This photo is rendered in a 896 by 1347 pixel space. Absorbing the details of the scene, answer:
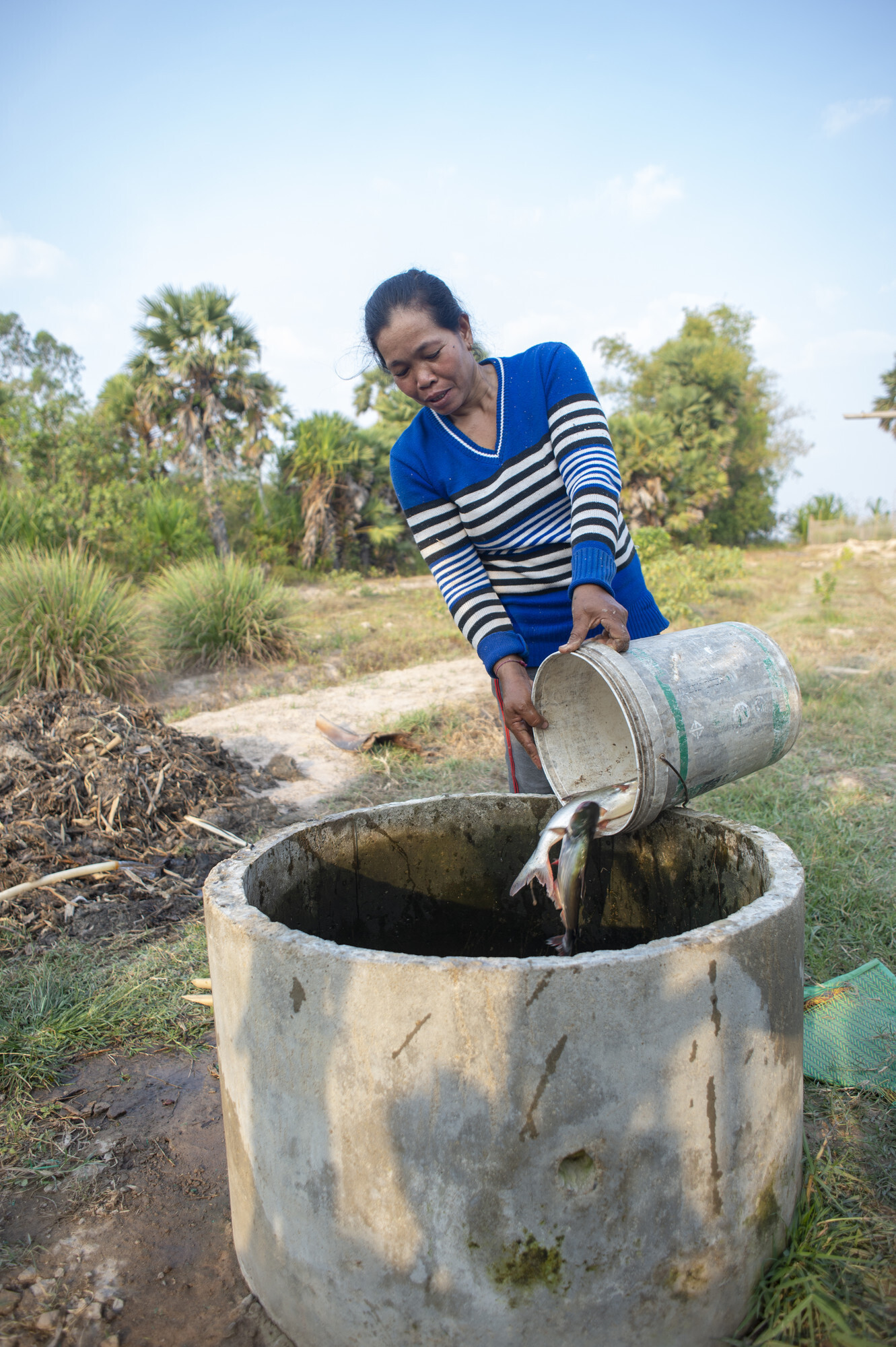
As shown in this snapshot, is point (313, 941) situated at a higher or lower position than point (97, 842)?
higher

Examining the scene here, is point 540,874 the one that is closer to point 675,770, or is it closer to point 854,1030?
point 675,770

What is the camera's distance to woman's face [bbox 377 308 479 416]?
6.88ft

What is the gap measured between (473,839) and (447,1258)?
1.10 metres

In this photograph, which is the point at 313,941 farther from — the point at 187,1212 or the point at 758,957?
the point at 187,1212

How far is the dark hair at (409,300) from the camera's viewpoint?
6.89ft

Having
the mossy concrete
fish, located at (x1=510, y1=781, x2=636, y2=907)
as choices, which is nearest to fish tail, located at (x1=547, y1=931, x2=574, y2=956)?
fish, located at (x1=510, y1=781, x2=636, y2=907)

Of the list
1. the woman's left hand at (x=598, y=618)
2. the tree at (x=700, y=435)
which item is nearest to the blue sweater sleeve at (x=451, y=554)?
the woman's left hand at (x=598, y=618)

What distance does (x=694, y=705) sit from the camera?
179cm

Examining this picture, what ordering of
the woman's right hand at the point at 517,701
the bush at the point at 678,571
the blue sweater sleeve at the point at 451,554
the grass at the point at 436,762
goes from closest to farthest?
1. the woman's right hand at the point at 517,701
2. the blue sweater sleeve at the point at 451,554
3. the grass at the point at 436,762
4. the bush at the point at 678,571

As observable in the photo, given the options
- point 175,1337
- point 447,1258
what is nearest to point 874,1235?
point 447,1258

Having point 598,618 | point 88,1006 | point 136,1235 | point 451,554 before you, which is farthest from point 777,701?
point 88,1006

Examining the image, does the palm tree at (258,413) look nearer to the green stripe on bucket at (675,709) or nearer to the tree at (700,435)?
the tree at (700,435)

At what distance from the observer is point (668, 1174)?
4.27 ft

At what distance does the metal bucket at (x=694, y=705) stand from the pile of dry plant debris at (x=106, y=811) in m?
2.25
